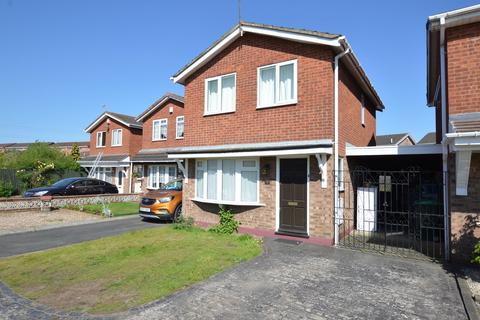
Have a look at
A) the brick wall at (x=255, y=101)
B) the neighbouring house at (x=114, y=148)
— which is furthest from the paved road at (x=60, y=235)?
the neighbouring house at (x=114, y=148)

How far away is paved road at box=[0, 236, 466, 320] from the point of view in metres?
4.49

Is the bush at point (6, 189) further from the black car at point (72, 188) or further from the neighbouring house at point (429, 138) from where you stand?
the neighbouring house at point (429, 138)

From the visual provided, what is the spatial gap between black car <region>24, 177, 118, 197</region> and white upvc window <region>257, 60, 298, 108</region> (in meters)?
13.6

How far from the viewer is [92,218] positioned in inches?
558

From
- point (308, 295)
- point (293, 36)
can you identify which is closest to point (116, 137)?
point (293, 36)

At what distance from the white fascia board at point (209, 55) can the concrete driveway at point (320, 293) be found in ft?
25.5

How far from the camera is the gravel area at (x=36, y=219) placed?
38.5 feet

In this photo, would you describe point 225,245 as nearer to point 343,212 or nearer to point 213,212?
point 213,212

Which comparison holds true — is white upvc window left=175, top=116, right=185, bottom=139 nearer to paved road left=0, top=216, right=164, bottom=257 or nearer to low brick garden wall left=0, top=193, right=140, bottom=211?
low brick garden wall left=0, top=193, right=140, bottom=211

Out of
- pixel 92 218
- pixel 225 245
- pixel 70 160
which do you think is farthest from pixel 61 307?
pixel 70 160

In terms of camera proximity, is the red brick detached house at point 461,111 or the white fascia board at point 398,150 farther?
the white fascia board at point 398,150

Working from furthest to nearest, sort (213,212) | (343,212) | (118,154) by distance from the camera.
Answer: (118,154) → (213,212) → (343,212)

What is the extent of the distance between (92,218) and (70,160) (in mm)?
15318

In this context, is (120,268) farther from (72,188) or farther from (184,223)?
(72,188)
